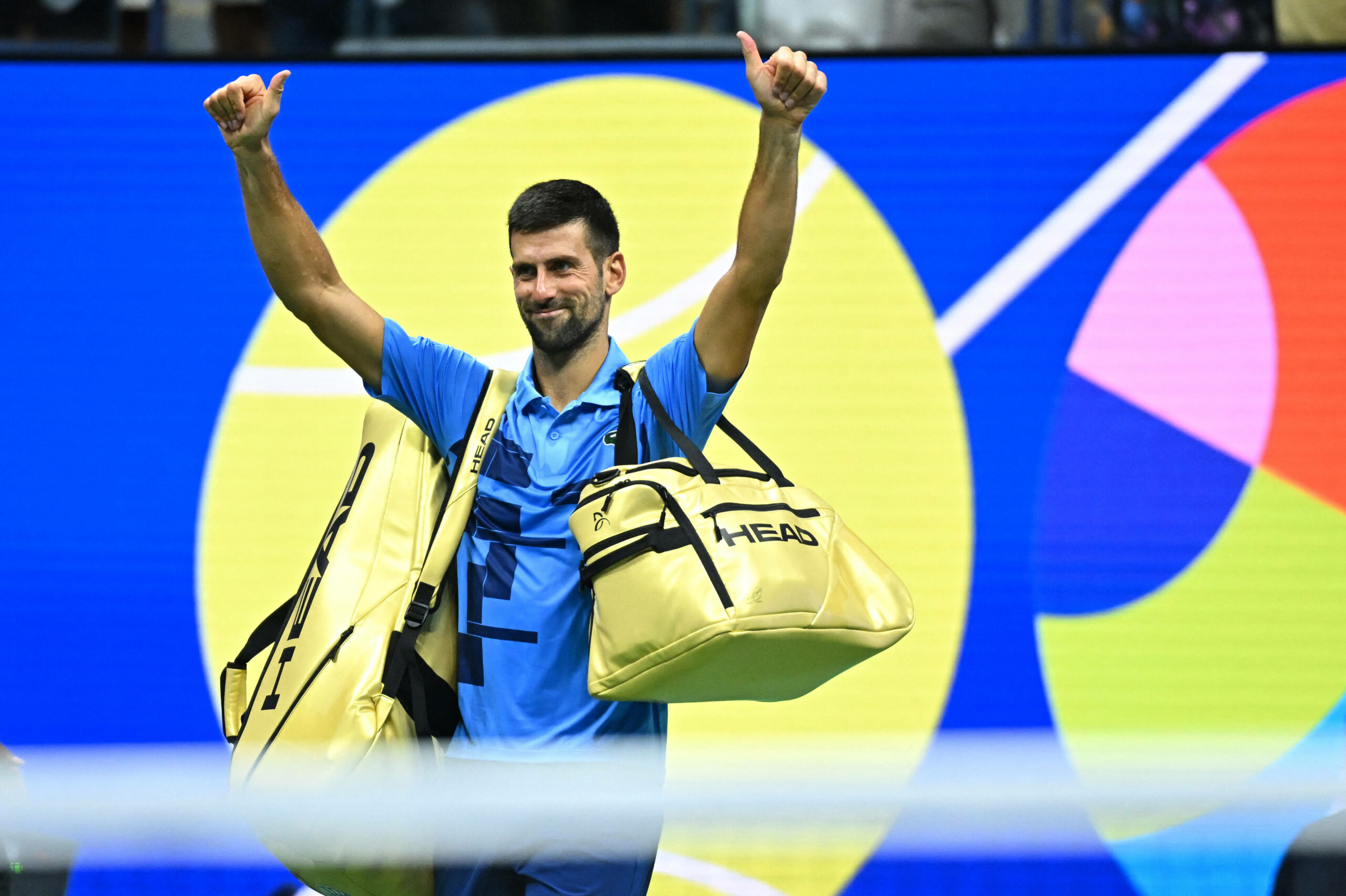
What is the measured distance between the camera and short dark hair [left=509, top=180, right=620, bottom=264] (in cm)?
227

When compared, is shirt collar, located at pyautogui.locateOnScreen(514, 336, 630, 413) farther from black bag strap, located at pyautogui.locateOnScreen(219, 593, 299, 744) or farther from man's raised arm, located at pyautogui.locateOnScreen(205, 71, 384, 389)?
black bag strap, located at pyautogui.locateOnScreen(219, 593, 299, 744)

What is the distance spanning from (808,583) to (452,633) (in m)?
0.69

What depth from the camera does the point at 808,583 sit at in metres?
1.92

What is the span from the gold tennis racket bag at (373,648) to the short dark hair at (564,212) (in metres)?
0.30

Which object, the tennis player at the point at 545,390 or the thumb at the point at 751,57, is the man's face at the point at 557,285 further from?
the thumb at the point at 751,57

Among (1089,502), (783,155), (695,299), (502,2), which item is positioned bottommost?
(1089,502)

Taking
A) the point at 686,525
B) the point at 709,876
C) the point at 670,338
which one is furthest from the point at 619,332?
the point at 686,525

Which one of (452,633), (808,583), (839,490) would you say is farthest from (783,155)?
(839,490)

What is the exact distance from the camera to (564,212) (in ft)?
7.46

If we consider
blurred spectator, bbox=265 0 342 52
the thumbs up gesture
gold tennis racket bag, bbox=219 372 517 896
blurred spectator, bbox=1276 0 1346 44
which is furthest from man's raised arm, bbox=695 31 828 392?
blurred spectator, bbox=1276 0 1346 44

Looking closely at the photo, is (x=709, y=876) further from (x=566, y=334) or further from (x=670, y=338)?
(x=566, y=334)

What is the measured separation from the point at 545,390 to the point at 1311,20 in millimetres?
2698

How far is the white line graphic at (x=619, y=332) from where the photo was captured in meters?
3.58

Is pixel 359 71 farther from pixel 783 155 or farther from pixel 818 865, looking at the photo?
pixel 818 865
